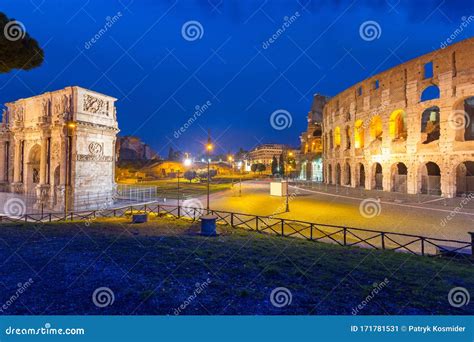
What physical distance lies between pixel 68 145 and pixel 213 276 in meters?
21.4

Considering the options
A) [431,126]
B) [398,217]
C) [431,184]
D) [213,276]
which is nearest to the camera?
[213,276]

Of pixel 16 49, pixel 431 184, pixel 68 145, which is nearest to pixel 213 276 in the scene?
pixel 16 49

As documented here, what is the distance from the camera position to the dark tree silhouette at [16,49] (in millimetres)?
9734

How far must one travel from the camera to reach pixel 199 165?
9488 centimetres

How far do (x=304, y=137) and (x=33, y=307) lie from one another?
2703 inches

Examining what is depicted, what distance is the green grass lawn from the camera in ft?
15.9

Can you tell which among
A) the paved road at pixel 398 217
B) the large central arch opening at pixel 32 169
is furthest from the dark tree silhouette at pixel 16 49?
the large central arch opening at pixel 32 169

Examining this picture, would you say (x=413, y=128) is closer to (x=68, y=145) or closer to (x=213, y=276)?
(x=213, y=276)

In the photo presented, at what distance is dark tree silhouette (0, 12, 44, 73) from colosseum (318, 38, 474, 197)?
3389cm

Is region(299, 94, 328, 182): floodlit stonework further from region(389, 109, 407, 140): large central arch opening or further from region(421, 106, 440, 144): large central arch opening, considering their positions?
region(389, 109, 407, 140): large central arch opening

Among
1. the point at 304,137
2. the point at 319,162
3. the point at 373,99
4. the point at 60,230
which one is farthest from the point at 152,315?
the point at 304,137

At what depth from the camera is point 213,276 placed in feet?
20.6

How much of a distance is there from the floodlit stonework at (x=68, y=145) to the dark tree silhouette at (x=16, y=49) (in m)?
9.99

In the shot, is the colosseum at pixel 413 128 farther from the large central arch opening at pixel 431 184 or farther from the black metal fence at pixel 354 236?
the black metal fence at pixel 354 236
